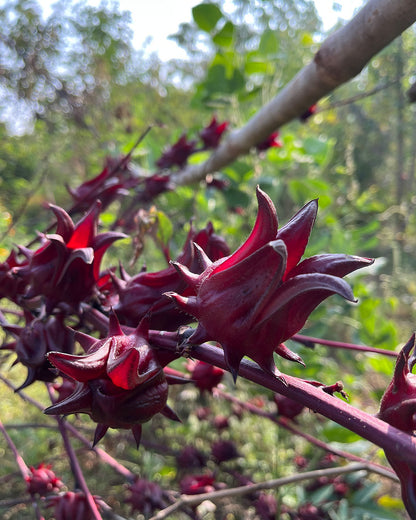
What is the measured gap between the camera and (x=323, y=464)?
1086 mm

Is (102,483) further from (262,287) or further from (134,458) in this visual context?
(262,287)

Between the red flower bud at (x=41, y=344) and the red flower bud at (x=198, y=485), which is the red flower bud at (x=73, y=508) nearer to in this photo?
the red flower bud at (x=41, y=344)

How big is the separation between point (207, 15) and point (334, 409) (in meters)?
1.23

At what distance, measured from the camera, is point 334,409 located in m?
0.26

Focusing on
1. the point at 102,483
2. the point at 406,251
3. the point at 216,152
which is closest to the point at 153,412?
the point at 216,152

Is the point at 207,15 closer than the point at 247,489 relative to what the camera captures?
No

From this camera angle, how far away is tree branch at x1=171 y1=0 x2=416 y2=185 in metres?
0.45

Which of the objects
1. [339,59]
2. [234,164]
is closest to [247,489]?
[339,59]

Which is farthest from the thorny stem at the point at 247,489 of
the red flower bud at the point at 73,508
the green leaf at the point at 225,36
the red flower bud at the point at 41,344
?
the green leaf at the point at 225,36

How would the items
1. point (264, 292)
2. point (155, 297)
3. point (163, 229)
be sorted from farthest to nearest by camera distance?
1. point (163, 229)
2. point (155, 297)
3. point (264, 292)

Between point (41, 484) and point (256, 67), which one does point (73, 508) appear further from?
point (256, 67)

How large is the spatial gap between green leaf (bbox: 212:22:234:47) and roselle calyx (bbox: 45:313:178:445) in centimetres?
116

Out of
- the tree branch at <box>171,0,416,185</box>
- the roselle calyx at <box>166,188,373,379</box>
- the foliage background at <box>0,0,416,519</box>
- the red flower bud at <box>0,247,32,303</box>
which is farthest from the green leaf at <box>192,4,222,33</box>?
the roselle calyx at <box>166,188,373,379</box>

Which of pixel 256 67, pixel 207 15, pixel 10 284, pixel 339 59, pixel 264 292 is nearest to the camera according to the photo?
pixel 264 292
